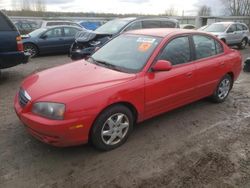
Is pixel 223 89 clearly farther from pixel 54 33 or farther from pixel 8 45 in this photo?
pixel 54 33

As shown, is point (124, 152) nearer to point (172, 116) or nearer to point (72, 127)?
point (72, 127)

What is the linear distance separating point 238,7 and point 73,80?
1599 inches

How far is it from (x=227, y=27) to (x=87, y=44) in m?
9.45

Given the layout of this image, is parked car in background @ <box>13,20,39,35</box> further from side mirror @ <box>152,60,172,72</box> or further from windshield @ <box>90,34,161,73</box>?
side mirror @ <box>152,60,172,72</box>

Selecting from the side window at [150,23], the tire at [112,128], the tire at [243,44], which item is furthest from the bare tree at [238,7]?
the tire at [112,128]

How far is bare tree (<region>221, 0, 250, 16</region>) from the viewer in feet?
122

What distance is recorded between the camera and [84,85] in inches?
137

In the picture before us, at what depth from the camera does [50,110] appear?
125 inches

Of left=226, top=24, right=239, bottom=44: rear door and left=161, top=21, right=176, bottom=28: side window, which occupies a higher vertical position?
left=161, top=21, right=176, bottom=28: side window

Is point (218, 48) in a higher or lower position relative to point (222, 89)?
higher

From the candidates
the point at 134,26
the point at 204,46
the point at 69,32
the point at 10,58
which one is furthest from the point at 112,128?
the point at 69,32

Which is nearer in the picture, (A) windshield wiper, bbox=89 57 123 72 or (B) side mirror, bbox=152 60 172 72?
(B) side mirror, bbox=152 60 172 72

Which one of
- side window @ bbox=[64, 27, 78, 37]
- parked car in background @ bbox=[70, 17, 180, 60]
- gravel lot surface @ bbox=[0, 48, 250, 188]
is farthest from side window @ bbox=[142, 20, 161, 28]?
gravel lot surface @ bbox=[0, 48, 250, 188]

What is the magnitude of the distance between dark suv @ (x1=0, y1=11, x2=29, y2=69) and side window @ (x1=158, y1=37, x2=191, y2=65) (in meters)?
4.38
